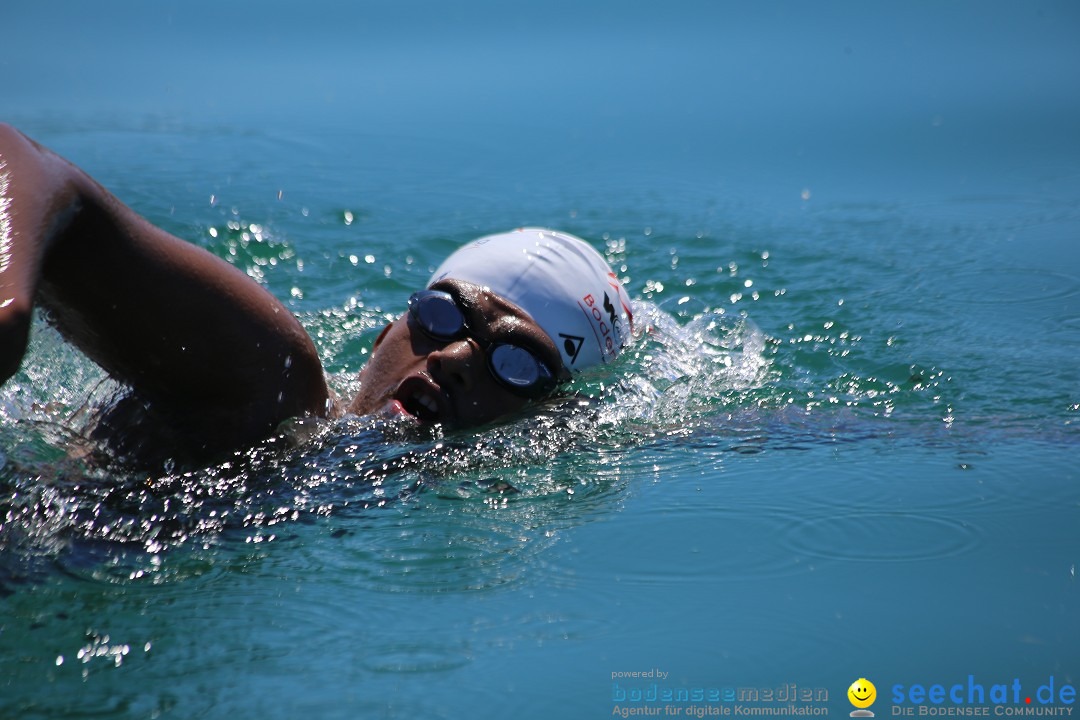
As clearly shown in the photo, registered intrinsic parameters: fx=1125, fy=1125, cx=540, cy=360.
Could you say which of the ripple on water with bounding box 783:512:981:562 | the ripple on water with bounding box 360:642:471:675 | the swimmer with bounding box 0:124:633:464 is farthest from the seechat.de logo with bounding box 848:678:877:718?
the swimmer with bounding box 0:124:633:464

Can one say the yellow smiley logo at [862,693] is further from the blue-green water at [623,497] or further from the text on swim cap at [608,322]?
the text on swim cap at [608,322]

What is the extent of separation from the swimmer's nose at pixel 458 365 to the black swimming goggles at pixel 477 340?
37 mm

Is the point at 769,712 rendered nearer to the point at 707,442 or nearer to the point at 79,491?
the point at 707,442

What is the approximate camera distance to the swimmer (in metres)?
2.53

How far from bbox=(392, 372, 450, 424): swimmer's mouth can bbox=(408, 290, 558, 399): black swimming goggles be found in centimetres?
18

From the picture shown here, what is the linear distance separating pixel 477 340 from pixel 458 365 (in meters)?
0.14

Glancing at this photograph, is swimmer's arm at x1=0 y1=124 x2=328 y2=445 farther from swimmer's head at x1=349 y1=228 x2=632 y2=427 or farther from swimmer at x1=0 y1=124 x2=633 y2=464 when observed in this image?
swimmer's head at x1=349 y1=228 x2=632 y2=427

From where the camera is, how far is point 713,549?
292 centimetres

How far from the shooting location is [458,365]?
149 inches

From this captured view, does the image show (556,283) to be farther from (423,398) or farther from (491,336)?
(423,398)

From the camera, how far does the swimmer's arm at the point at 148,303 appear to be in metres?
2.46

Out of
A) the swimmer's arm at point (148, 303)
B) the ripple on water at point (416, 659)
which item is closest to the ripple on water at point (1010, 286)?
the swimmer's arm at point (148, 303)

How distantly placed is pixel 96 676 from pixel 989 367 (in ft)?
12.2

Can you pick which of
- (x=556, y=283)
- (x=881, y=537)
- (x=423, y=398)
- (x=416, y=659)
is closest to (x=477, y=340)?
(x=423, y=398)
